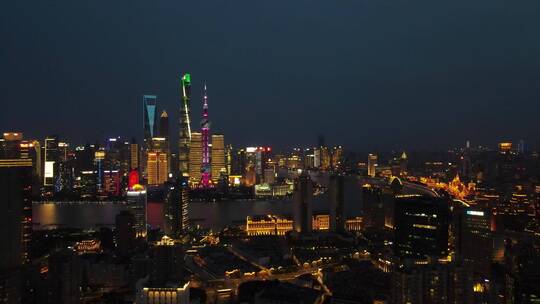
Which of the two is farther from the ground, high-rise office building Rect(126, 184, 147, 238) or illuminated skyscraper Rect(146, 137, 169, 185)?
illuminated skyscraper Rect(146, 137, 169, 185)

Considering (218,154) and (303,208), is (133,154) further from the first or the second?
(303,208)

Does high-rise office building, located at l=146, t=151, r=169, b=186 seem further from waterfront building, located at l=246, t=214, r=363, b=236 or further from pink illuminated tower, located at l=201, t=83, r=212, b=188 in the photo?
waterfront building, located at l=246, t=214, r=363, b=236

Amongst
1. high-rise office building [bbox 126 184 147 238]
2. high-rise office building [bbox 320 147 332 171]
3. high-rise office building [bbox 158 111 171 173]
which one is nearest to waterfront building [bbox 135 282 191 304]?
high-rise office building [bbox 126 184 147 238]

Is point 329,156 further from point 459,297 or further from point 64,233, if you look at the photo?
point 459,297

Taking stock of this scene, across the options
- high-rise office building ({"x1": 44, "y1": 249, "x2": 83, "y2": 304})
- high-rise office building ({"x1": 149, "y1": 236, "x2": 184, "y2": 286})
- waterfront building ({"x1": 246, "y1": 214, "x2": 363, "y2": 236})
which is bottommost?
waterfront building ({"x1": 246, "y1": 214, "x2": 363, "y2": 236})

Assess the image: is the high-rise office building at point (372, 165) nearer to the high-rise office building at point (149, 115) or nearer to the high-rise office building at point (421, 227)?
the high-rise office building at point (149, 115)

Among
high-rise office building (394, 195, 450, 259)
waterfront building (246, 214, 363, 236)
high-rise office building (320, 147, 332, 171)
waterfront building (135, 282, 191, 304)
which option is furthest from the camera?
high-rise office building (320, 147, 332, 171)

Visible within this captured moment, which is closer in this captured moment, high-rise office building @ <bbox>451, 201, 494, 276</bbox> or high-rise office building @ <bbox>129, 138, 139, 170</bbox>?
high-rise office building @ <bbox>451, 201, 494, 276</bbox>

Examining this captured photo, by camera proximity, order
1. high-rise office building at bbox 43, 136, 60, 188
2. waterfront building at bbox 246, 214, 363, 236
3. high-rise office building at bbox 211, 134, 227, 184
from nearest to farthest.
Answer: waterfront building at bbox 246, 214, 363, 236, high-rise office building at bbox 43, 136, 60, 188, high-rise office building at bbox 211, 134, 227, 184

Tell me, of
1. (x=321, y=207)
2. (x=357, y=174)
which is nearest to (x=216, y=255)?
(x=321, y=207)
